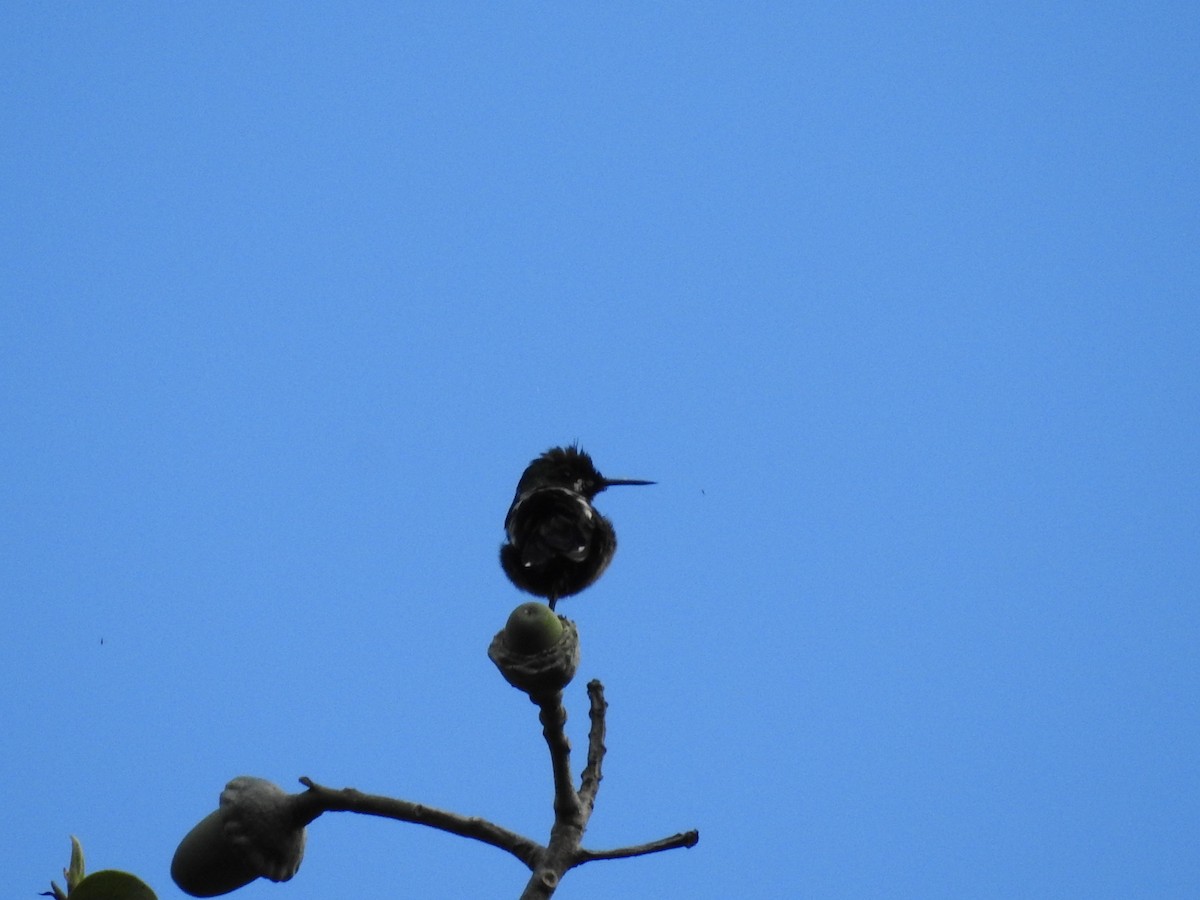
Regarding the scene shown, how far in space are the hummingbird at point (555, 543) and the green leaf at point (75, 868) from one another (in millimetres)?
2671

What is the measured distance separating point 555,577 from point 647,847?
8.66 feet

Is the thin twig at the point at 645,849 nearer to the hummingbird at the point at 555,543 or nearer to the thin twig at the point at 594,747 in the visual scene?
the thin twig at the point at 594,747

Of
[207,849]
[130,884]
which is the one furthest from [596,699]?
[130,884]

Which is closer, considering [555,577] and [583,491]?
[555,577]

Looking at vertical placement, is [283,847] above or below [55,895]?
above

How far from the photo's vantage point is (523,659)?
319 cm

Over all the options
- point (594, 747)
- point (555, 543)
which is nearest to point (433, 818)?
point (594, 747)

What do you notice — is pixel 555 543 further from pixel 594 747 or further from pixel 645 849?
pixel 645 849

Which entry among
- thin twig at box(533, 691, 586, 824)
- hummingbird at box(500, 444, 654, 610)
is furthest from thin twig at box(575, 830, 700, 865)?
hummingbird at box(500, 444, 654, 610)

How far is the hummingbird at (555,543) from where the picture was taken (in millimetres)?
5496

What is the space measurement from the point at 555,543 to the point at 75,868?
2.77 metres

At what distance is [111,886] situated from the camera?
2.95 metres

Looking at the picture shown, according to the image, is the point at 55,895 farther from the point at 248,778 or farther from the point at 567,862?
the point at 567,862

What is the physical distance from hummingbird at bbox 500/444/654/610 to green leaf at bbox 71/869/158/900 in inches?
108
